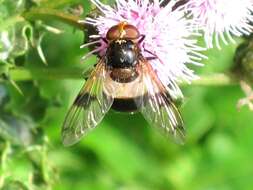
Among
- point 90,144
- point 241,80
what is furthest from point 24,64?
point 90,144

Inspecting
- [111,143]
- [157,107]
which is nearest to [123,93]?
[157,107]

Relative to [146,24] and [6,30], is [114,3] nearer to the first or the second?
[146,24]

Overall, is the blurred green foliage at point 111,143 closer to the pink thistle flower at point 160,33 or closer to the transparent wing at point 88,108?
the pink thistle flower at point 160,33

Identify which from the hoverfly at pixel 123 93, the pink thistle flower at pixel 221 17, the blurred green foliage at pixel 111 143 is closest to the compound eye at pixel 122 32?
the hoverfly at pixel 123 93

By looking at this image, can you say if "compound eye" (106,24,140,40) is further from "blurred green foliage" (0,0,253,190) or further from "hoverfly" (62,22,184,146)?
"blurred green foliage" (0,0,253,190)

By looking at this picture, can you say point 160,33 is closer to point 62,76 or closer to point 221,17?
point 221,17

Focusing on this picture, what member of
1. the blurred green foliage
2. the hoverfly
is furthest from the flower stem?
the hoverfly

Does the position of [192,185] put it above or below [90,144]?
below
